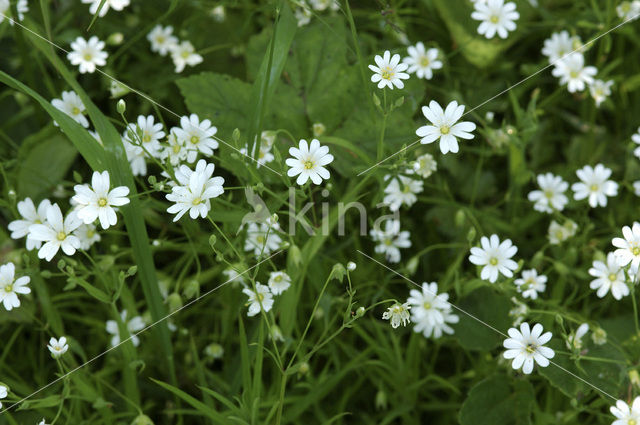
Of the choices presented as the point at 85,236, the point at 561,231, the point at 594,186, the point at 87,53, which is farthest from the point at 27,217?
the point at 594,186

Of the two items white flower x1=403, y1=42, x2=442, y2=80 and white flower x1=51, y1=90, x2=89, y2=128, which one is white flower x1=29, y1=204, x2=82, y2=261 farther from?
white flower x1=403, y1=42, x2=442, y2=80

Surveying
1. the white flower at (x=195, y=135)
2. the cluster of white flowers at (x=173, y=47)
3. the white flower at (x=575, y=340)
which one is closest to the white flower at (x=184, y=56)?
the cluster of white flowers at (x=173, y=47)

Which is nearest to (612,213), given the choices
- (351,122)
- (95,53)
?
(351,122)

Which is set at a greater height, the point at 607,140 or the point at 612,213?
the point at 607,140

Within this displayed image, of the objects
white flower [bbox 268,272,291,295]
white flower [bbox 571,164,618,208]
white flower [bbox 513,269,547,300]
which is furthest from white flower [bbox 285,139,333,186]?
white flower [bbox 571,164,618,208]

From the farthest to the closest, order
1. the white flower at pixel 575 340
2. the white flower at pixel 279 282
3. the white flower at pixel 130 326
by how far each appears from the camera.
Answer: the white flower at pixel 130 326
the white flower at pixel 279 282
the white flower at pixel 575 340

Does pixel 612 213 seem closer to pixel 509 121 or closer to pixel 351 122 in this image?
pixel 509 121

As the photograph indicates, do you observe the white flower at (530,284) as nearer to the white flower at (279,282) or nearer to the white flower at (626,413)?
the white flower at (626,413)
